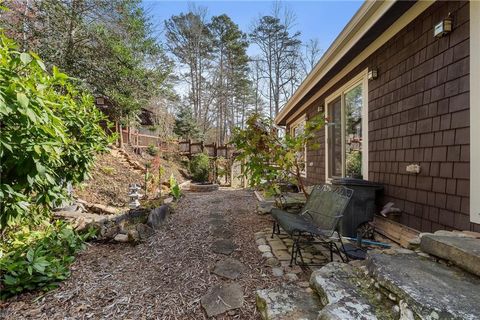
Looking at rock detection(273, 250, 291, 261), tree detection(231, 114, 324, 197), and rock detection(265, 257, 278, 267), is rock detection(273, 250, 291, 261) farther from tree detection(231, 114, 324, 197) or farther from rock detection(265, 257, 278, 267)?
tree detection(231, 114, 324, 197)

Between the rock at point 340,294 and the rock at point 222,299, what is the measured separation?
61 centimetres

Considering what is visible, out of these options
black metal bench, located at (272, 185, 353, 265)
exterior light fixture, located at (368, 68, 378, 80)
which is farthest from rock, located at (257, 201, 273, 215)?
exterior light fixture, located at (368, 68, 378, 80)

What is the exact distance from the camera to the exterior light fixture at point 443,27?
2.27m

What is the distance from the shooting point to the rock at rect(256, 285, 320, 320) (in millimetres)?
1553

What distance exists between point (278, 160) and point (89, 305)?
8.66 feet

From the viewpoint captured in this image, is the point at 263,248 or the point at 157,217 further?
the point at 157,217

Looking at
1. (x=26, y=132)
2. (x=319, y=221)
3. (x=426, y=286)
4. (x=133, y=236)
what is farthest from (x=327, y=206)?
(x=26, y=132)

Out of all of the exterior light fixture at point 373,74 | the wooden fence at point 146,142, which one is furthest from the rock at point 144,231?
the wooden fence at point 146,142

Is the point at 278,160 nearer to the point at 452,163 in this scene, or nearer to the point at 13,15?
the point at 452,163

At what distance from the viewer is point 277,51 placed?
1725cm

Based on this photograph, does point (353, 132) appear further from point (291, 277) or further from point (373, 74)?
point (291, 277)

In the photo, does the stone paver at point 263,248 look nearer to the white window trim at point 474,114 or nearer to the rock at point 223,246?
the rock at point 223,246

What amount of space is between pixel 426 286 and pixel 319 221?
1.66 m

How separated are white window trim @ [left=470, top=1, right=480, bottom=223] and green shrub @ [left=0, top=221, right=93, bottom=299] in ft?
11.4
